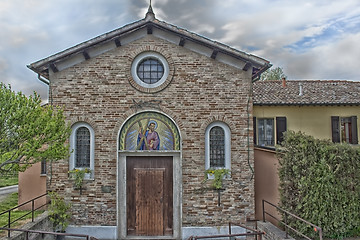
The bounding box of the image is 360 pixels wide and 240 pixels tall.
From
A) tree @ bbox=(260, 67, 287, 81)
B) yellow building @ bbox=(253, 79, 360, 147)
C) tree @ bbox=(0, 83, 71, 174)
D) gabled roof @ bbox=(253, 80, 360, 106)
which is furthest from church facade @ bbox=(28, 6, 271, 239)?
tree @ bbox=(260, 67, 287, 81)

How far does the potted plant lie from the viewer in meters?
8.70

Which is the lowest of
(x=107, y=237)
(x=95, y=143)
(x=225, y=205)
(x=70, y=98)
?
(x=107, y=237)

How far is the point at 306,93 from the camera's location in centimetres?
1338

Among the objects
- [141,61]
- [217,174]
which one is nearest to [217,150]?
[217,174]

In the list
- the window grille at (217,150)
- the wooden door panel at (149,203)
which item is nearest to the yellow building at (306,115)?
the window grille at (217,150)

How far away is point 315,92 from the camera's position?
13.5m

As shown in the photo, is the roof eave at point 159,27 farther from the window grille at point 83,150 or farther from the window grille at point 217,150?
the window grille at point 217,150

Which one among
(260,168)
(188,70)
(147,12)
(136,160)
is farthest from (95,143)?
(260,168)

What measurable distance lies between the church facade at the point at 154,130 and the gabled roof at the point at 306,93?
3.87 m

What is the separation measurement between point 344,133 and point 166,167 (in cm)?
906

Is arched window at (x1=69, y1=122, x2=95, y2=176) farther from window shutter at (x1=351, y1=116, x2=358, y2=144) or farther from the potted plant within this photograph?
window shutter at (x1=351, y1=116, x2=358, y2=144)

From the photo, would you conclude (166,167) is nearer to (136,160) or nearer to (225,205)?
(136,160)

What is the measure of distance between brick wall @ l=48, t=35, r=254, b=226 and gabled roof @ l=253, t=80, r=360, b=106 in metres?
3.76

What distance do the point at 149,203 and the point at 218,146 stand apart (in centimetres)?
280
